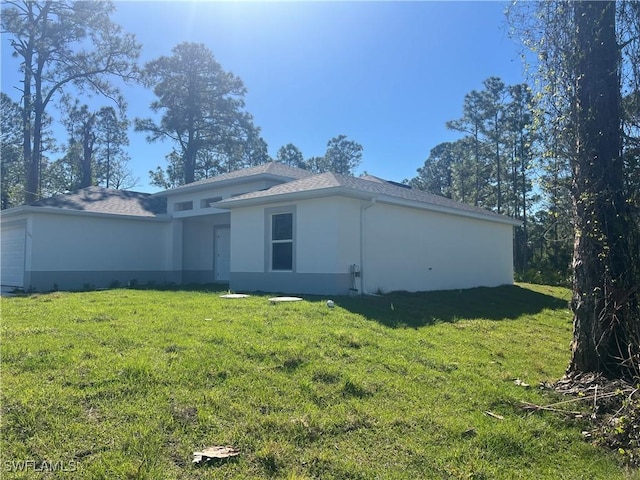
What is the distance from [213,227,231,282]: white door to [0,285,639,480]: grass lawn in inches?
419

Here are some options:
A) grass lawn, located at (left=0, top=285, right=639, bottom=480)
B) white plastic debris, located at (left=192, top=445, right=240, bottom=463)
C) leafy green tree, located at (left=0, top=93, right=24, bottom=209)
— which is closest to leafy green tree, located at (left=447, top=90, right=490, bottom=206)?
grass lawn, located at (left=0, top=285, right=639, bottom=480)

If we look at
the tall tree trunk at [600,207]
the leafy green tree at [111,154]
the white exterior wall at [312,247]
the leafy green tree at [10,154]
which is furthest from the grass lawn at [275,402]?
the leafy green tree at [111,154]

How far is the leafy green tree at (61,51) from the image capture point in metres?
24.4

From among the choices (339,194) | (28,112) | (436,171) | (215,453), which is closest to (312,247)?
(339,194)

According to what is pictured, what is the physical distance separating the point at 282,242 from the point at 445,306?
4702mm

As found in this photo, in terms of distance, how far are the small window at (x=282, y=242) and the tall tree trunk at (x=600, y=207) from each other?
8.06m

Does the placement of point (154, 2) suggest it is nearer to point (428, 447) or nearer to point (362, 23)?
point (362, 23)

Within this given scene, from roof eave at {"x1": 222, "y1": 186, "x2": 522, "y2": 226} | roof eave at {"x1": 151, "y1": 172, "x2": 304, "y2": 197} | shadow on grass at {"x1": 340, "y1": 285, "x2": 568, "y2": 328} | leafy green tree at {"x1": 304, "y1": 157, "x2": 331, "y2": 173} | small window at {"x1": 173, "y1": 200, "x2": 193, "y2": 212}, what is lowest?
shadow on grass at {"x1": 340, "y1": 285, "x2": 568, "y2": 328}

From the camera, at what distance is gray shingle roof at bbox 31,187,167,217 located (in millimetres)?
17000

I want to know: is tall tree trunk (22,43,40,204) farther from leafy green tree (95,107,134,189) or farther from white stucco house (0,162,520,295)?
leafy green tree (95,107,134,189)

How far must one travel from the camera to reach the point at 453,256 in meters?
15.1

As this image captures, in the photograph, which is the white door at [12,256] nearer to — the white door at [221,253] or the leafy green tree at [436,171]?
the white door at [221,253]

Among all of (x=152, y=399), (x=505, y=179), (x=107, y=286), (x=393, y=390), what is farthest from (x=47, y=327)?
(x=505, y=179)

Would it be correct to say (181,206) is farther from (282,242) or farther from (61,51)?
(61,51)
